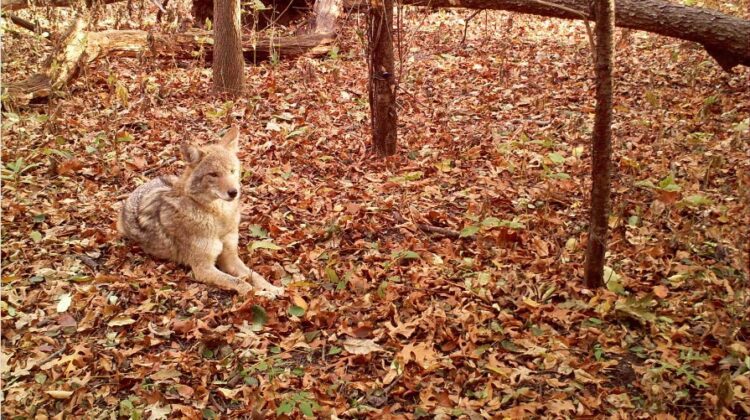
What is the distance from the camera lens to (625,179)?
7273 mm

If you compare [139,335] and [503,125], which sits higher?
[503,125]

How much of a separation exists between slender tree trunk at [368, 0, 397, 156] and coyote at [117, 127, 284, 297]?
2.44 metres

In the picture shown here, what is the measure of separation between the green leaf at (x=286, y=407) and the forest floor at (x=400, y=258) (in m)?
0.02

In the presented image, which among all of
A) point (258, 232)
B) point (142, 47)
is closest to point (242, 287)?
point (258, 232)

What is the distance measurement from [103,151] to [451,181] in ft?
17.1

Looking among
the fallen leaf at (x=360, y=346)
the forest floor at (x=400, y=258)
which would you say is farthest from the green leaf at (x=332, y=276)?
the fallen leaf at (x=360, y=346)

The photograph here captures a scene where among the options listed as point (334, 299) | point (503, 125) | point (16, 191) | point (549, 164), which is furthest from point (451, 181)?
point (16, 191)

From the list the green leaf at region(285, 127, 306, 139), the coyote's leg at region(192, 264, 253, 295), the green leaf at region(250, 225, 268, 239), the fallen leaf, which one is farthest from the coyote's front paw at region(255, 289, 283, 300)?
the green leaf at region(285, 127, 306, 139)

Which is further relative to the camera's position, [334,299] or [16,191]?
[16,191]

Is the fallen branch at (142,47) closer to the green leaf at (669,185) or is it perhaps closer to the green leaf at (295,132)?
the green leaf at (295,132)

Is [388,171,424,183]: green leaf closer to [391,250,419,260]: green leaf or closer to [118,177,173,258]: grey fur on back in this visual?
[391,250,419,260]: green leaf

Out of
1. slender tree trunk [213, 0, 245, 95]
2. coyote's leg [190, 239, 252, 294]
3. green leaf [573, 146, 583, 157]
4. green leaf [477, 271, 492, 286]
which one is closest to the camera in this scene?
green leaf [477, 271, 492, 286]

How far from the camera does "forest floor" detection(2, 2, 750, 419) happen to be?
4746mm

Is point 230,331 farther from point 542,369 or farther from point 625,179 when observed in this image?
point 625,179
